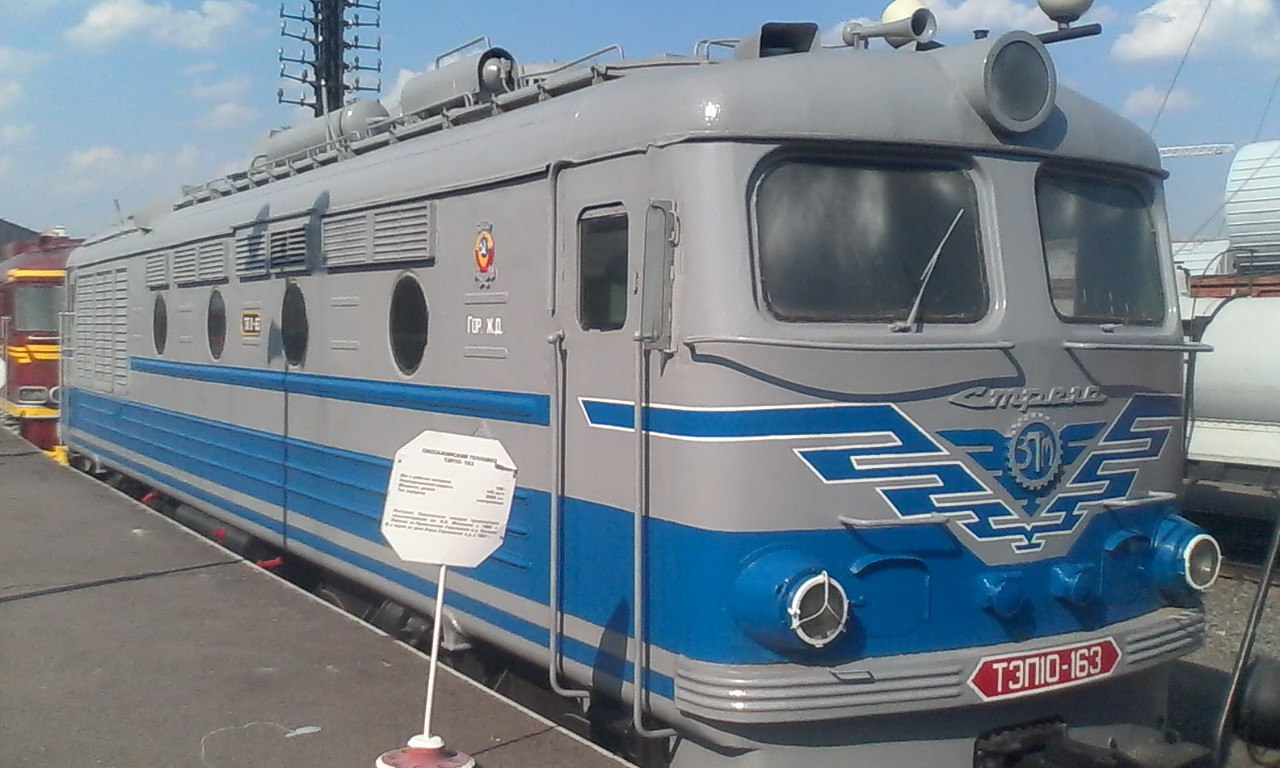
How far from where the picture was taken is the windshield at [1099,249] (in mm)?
5066

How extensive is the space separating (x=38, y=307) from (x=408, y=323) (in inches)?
577

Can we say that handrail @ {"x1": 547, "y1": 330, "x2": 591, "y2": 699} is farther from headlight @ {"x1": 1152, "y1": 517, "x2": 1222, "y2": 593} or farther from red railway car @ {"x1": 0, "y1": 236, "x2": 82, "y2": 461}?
red railway car @ {"x1": 0, "y1": 236, "x2": 82, "y2": 461}

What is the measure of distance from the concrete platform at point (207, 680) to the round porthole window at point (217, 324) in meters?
1.47

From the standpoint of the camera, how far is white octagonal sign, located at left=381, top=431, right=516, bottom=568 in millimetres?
4863

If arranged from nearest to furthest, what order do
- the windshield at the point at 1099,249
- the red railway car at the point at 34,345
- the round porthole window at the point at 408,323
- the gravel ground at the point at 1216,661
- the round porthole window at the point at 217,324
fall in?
1. the windshield at the point at 1099,249
2. the round porthole window at the point at 408,323
3. the gravel ground at the point at 1216,661
4. the round porthole window at the point at 217,324
5. the red railway car at the point at 34,345

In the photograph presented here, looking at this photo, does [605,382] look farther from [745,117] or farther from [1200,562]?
[1200,562]

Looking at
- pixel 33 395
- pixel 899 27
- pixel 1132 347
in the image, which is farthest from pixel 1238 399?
pixel 33 395

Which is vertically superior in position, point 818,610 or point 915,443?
point 915,443

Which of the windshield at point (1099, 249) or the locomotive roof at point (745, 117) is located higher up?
the locomotive roof at point (745, 117)

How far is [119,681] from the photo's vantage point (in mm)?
6277

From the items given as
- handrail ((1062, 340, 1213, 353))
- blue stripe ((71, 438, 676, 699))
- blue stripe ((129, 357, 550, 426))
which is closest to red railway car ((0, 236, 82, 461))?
blue stripe ((71, 438, 676, 699))

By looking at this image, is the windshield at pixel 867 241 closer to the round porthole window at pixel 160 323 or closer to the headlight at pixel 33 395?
the round porthole window at pixel 160 323

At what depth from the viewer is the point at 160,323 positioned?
10.6 meters

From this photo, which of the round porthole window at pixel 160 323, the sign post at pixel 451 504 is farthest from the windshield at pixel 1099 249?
the round porthole window at pixel 160 323
